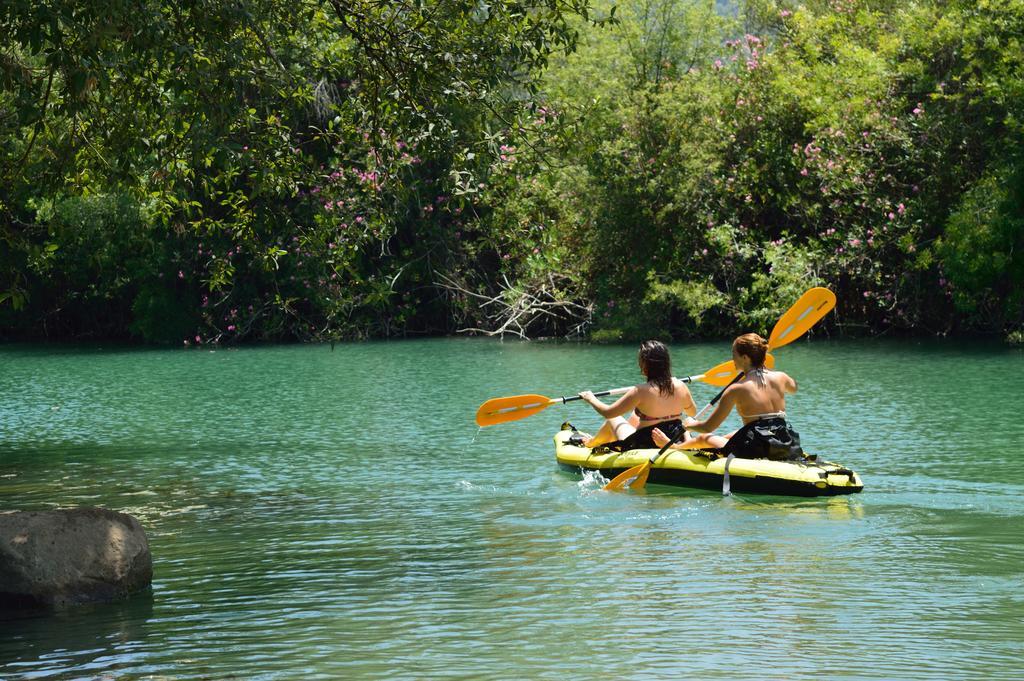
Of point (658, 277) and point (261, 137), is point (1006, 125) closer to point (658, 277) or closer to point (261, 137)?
point (658, 277)

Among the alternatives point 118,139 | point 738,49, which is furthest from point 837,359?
point 118,139

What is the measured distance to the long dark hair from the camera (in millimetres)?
10758

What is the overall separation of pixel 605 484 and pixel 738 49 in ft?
59.3

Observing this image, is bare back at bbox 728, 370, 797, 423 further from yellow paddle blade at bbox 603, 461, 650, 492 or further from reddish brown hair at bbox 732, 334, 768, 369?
yellow paddle blade at bbox 603, 461, 650, 492

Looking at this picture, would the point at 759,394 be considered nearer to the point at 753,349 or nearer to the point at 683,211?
the point at 753,349

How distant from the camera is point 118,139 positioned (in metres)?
9.11

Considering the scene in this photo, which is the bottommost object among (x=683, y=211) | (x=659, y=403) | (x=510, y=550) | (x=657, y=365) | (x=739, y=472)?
(x=510, y=550)

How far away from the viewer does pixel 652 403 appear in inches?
428

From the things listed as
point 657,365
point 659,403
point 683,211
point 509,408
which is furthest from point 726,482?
point 683,211

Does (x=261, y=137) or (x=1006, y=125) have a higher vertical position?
(x=1006, y=125)

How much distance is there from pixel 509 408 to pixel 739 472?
9.60 feet

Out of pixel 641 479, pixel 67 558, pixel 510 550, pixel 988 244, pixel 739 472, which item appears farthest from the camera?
pixel 988 244

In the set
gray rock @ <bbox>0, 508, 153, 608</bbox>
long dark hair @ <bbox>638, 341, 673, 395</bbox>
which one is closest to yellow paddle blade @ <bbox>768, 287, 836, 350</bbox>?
long dark hair @ <bbox>638, 341, 673, 395</bbox>

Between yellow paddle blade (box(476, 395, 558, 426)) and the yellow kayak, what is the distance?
3.94 ft
